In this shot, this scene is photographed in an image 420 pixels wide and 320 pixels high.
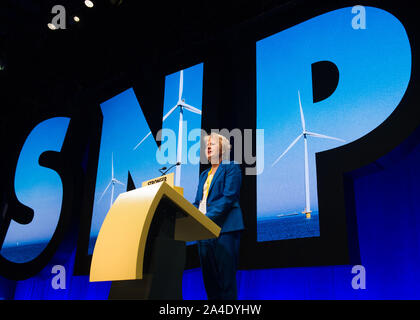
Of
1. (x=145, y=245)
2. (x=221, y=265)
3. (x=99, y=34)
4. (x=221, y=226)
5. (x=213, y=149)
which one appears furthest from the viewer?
(x=99, y=34)

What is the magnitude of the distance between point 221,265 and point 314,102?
6.07ft

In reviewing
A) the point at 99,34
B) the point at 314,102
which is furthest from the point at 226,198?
the point at 99,34

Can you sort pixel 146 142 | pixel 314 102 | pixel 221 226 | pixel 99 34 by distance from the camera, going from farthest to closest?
1. pixel 99 34
2. pixel 146 142
3. pixel 314 102
4. pixel 221 226

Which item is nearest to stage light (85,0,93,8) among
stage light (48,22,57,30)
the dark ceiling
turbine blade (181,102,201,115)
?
the dark ceiling

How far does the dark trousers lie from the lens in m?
2.85

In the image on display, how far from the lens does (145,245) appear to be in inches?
66.2

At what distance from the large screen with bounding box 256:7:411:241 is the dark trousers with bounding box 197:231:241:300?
759mm

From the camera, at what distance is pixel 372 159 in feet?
10.5

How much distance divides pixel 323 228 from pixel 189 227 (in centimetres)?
168

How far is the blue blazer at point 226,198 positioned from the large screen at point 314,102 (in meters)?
0.75

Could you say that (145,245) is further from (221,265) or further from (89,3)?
(89,3)

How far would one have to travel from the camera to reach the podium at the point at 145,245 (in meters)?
1.62

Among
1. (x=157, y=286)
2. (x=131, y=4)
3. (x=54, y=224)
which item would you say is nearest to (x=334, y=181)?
(x=157, y=286)
